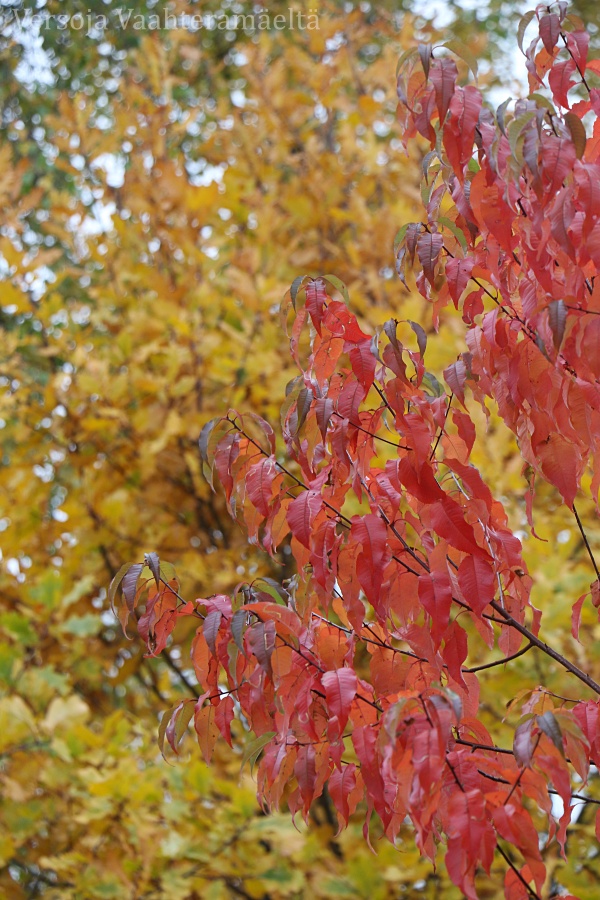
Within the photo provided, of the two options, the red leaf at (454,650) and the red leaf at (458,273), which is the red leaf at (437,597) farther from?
the red leaf at (458,273)

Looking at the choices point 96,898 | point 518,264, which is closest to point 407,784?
point 518,264

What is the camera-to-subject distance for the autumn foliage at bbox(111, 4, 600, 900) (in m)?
1.09

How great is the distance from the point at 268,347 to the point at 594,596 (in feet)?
5.52

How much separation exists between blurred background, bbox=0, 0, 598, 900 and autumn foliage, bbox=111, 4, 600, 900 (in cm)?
110

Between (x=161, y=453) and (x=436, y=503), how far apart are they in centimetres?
193

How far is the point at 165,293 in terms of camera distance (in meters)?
3.09

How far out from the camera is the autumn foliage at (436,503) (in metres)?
1.09

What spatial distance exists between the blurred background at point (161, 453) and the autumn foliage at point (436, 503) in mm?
1095

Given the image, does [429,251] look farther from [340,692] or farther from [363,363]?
[340,692]

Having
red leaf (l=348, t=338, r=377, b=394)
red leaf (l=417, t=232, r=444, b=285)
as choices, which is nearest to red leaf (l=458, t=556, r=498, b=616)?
red leaf (l=348, t=338, r=377, b=394)

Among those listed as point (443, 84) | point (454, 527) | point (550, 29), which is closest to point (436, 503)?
point (454, 527)

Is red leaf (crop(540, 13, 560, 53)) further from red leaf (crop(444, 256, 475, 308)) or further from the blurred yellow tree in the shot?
the blurred yellow tree

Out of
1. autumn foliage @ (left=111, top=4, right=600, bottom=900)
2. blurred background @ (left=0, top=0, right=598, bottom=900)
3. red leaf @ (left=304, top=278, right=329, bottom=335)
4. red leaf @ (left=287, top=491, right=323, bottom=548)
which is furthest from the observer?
blurred background @ (left=0, top=0, right=598, bottom=900)

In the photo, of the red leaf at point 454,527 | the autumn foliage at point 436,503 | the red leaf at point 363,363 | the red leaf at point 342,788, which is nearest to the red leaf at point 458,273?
the autumn foliage at point 436,503
